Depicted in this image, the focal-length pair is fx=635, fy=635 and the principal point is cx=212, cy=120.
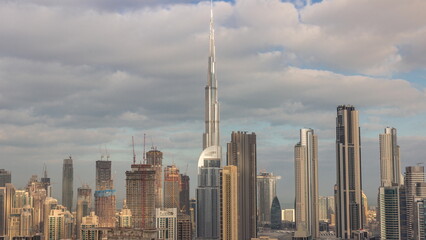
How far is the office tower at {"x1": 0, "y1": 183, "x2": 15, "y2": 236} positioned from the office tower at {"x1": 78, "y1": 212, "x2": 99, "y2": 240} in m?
20.7

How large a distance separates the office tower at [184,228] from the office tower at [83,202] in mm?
25184

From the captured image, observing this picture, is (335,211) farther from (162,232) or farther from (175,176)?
(162,232)

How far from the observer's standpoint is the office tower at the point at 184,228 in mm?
154125

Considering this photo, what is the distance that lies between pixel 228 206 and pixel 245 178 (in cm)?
2986

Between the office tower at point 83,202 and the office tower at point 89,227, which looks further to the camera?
the office tower at point 83,202

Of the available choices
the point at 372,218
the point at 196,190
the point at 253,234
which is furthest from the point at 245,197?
the point at 372,218

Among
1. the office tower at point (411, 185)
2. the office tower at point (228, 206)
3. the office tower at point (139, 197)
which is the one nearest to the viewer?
the office tower at point (228, 206)

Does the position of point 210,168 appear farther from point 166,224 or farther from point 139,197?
point 166,224

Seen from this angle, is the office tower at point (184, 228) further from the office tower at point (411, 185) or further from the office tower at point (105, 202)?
the office tower at point (411, 185)

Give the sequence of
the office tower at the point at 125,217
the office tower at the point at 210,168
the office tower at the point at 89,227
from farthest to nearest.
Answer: the office tower at the point at 210,168, the office tower at the point at 125,217, the office tower at the point at 89,227

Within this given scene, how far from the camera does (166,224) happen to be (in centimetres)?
14875

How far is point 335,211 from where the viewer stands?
188 meters

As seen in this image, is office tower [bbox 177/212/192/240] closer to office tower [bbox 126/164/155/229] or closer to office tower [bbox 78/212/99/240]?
office tower [bbox 126/164/155/229]

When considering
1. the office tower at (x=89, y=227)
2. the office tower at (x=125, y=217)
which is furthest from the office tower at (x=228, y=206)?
the office tower at (x=89, y=227)
